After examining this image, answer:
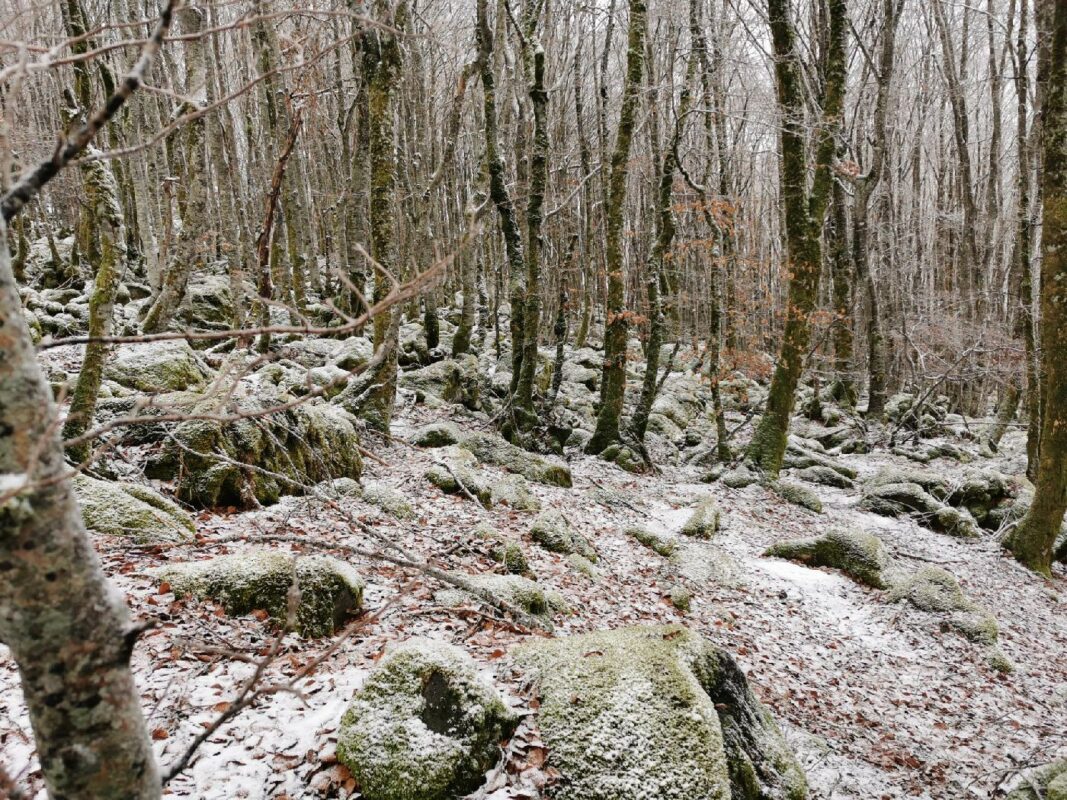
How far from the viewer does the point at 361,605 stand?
→ 434cm

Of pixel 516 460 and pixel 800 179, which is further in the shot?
pixel 800 179

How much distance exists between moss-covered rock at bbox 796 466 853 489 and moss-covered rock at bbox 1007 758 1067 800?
8.88 meters

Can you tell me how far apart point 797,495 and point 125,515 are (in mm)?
9839

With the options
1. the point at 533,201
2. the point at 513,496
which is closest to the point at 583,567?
the point at 513,496

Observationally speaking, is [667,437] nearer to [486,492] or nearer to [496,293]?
[496,293]

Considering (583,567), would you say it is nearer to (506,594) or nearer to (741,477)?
(506,594)

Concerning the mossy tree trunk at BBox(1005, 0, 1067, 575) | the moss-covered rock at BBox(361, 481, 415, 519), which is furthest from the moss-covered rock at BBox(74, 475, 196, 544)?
the mossy tree trunk at BBox(1005, 0, 1067, 575)

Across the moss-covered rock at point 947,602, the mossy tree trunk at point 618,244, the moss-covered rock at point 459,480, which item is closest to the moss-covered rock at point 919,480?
the moss-covered rock at point 947,602

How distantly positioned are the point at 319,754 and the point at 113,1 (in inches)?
624

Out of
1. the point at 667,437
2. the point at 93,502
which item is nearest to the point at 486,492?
the point at 93,502

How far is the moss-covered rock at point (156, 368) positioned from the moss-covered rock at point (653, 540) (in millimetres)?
5826

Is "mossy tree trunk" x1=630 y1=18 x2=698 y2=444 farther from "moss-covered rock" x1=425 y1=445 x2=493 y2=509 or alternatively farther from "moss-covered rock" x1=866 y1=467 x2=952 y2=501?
"moss-covered rock" x1=425 y1=445 x2=493 y2=509

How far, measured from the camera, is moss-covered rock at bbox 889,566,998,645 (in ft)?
21.8

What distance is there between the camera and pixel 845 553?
8.05 meters
